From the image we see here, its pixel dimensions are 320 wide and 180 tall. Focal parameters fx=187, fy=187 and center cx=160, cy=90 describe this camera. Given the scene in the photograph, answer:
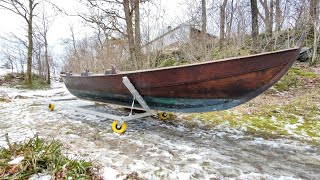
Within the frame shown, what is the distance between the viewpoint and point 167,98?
8.64ft

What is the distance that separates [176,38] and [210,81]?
232 inches

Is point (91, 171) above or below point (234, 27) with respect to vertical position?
below

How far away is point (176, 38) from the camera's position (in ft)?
25.5

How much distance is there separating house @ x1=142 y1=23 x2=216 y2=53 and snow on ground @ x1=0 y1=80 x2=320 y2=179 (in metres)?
4.07

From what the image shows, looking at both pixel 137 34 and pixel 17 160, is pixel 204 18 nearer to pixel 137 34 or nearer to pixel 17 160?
pixel 137 34

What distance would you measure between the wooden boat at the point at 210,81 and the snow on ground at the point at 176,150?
49 centimetres

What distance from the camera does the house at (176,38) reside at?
22.3 feet

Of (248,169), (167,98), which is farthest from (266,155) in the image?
(167,98)

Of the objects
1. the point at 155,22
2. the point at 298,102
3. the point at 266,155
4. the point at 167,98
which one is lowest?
the point at 266,155

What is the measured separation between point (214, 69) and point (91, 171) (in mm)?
1621

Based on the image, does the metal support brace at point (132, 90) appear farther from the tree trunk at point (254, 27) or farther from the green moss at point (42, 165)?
the tree trunk at point (254, 27)

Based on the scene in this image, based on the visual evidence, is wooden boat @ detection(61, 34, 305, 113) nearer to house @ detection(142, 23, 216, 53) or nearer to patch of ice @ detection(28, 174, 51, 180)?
patch of ice @ detection(28, 174, 51, 180)

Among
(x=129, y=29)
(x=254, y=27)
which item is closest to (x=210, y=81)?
(x=129, y=29)

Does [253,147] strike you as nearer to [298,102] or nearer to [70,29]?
[298,102]
